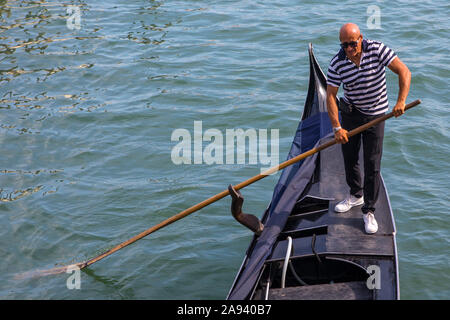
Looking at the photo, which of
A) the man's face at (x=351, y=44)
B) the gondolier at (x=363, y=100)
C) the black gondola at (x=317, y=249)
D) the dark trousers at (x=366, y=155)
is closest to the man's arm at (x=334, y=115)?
the gondolier at (x=363, y=100)

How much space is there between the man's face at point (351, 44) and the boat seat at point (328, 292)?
1.29 m

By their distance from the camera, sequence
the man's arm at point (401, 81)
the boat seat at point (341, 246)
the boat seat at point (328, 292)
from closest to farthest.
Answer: the boat seat at point (328, 292) → the man's arm at point (401, 81) → the boat seat at point (341, 246)

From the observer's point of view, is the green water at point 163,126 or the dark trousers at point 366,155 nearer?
the dark trousers at point 366,155

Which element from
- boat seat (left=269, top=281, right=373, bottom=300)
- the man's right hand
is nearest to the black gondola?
boat seat (left=269, top=281, right=373, bottom=300)

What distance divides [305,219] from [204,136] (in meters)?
2.34

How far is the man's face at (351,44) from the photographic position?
10.7 ft

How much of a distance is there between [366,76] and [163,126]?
10.5 feet

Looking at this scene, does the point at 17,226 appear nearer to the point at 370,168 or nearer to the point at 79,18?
the point at 370,168

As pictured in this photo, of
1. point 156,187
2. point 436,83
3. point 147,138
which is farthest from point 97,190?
point 436,83

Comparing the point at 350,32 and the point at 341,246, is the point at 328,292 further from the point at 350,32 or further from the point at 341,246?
the point at 350,32

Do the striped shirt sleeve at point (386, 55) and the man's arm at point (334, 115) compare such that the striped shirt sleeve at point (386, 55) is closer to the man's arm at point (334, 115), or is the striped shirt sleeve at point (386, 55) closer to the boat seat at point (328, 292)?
the man's arm at point (334, 115)

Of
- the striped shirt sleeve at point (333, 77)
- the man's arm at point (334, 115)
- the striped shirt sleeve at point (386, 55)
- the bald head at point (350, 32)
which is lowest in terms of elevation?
the man's arm at point (334, 115)

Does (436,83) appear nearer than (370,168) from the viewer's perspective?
No

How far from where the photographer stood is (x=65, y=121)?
6359 mm
